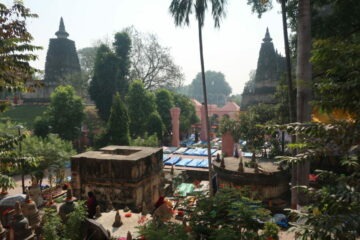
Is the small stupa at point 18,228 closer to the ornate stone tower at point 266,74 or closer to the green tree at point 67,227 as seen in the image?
the green tree at point 67,227

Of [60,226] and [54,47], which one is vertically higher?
[54,47]

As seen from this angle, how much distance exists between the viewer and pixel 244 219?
20.2 ft

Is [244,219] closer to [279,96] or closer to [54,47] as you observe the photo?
[279,96]

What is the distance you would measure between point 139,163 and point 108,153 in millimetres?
2240

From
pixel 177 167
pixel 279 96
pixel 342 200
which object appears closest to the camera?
pixel 342 200

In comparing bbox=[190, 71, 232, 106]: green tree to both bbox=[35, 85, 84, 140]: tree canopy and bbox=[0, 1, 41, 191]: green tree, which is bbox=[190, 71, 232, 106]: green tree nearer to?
bbox=[35, 85, 84, 140]: tree canopy

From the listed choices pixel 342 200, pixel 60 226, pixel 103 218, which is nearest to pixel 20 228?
pixel 60 226

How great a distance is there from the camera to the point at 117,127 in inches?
908

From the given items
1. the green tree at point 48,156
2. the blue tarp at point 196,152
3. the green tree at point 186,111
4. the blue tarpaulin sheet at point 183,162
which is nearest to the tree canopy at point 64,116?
the green tree at point 48,156

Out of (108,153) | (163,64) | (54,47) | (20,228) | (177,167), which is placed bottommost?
(177,167)

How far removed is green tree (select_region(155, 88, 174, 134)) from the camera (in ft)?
108

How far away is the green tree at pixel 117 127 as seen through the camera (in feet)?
75.6

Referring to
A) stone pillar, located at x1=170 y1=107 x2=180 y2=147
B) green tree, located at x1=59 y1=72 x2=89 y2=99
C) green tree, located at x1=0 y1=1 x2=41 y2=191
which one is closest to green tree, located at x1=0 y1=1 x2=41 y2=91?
green tree, located at x1=0 y1=1 x2=41 y2=191

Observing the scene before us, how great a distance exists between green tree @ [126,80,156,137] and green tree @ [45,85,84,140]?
4.96m
